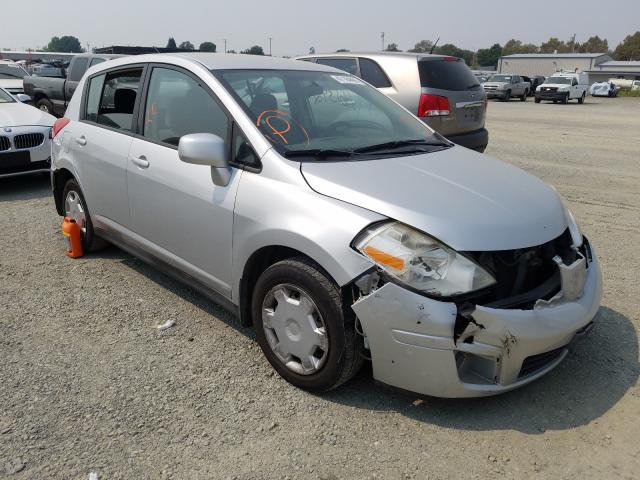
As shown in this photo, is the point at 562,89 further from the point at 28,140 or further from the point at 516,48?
the point at 516,48

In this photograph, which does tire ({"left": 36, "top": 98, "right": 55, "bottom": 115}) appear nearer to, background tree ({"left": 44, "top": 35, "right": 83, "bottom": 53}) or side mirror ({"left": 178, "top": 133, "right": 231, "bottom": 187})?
side mirror ({"left": 178, "top": 133, "right": 231, "bottom": 187})

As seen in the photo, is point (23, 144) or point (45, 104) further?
point (45, 104)

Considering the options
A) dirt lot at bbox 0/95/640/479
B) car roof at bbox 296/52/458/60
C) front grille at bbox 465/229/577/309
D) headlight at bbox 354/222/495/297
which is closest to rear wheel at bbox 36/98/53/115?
car roof at bbox 296/52/458/60

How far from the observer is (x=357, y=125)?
12.3 ft

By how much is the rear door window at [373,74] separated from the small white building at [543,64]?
83824 mm

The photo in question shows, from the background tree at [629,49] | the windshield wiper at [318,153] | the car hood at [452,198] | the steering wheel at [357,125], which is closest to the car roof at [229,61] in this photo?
the steering wheel at [357,125]

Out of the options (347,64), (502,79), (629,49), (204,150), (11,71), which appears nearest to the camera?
(204,150)

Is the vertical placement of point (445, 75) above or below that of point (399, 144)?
above

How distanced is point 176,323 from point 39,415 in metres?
1.15

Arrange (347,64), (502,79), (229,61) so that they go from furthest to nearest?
(502,79) < (347,64) < (229,61)

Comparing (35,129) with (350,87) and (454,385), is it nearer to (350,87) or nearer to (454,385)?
(350,87)

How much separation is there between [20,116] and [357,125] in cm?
625

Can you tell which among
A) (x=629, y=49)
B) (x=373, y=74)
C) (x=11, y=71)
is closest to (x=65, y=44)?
(x=629, y=49)

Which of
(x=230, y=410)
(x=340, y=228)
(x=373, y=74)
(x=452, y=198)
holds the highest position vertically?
(x=373, y=74)
